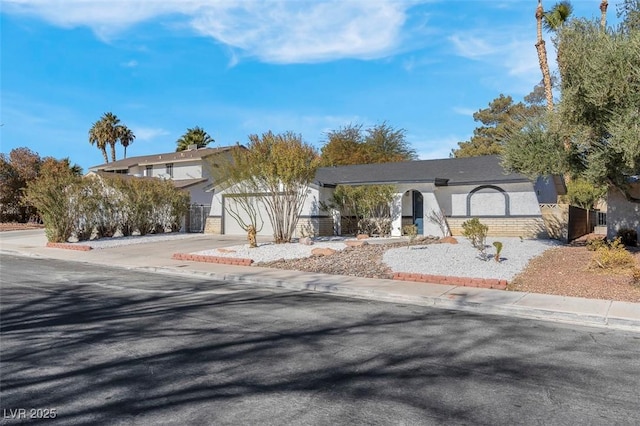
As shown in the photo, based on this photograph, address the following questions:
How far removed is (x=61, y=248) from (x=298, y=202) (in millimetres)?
10686

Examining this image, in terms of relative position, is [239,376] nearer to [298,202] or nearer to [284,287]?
[284,287]

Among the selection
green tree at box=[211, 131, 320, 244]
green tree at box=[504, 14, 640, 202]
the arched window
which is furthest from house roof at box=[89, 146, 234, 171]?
green tree at box=[504, 14, 640, 202]

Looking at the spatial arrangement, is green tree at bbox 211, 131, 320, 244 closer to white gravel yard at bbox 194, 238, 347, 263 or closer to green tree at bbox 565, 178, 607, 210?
white gravel yard at bbox 194, 238, 347, 263

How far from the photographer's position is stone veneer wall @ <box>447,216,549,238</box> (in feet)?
67.1

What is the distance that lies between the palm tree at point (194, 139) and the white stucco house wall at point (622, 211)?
Result: 1790 inches

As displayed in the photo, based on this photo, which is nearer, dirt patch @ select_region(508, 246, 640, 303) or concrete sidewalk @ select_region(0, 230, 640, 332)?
concrete sidewalk @ select_region(0, 230, 640, 332)

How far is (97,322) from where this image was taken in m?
7.19

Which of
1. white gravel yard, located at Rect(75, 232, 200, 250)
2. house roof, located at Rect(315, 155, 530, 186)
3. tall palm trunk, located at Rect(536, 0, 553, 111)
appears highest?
tall palm trunk, located at Rect(536, 0, 553, 111)

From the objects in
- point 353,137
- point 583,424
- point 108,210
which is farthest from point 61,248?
point 353,137

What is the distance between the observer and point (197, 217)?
1131 inches

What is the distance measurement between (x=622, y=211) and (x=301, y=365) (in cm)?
1673

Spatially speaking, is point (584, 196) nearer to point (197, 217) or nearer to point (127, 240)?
point (197, 217)

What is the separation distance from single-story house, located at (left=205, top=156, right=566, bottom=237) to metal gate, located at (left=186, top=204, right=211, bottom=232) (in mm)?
3034

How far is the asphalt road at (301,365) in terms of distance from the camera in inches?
161
